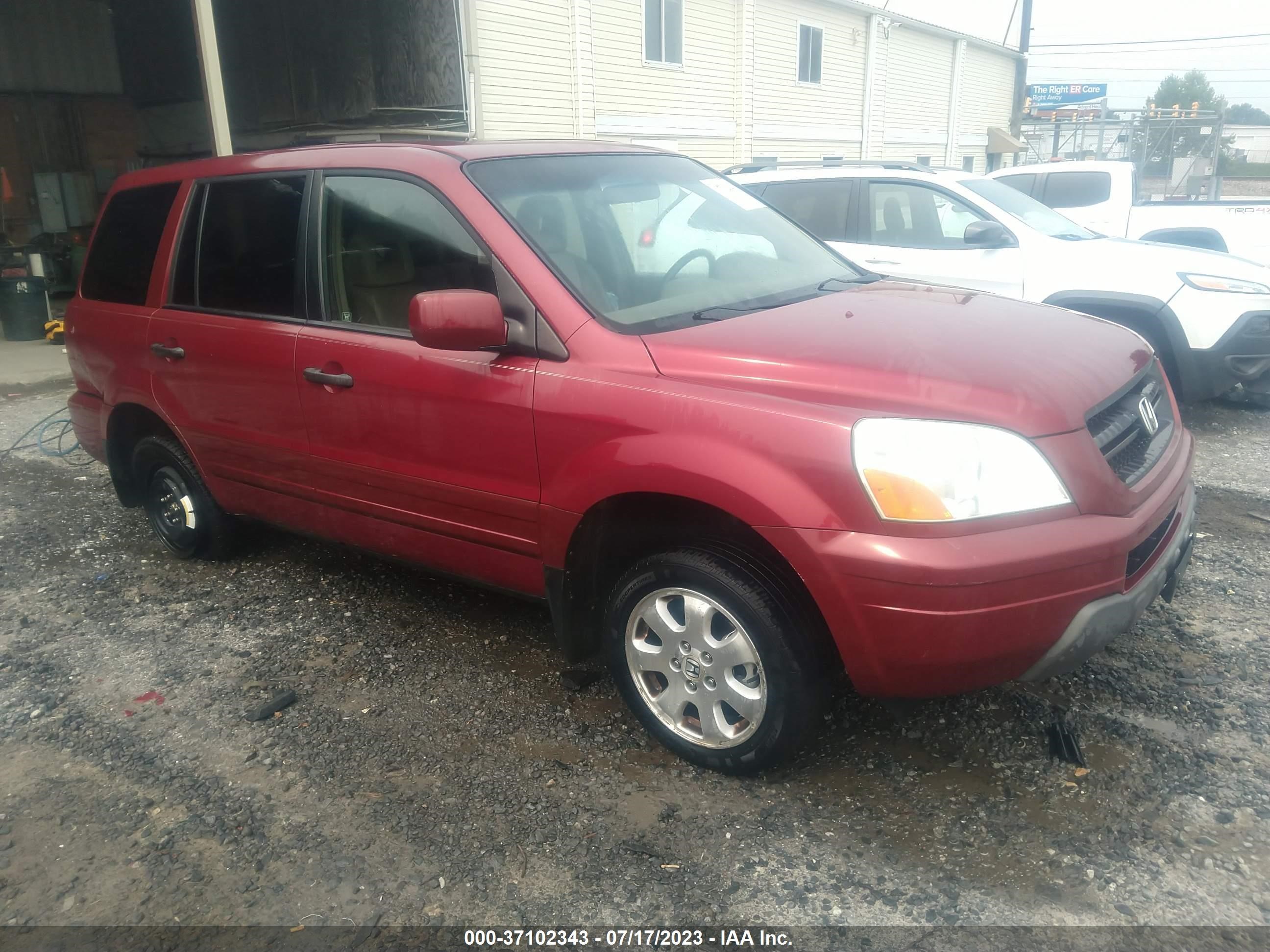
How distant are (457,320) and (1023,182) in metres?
9.87

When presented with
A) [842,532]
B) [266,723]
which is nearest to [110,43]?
[266,723]

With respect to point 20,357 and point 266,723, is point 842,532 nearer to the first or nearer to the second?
point 266,723

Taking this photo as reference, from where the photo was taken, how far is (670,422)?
265 cm

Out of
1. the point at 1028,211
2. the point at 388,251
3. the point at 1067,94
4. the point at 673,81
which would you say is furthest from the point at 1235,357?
the point at 1067,94

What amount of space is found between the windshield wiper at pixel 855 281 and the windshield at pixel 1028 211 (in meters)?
3.52

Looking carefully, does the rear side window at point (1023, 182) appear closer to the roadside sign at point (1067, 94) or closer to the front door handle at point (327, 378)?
the front door handle at point (327, 378)

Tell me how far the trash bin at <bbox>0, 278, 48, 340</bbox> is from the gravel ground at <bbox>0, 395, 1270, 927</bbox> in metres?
10.6

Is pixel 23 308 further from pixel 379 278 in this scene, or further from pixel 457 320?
pixel 457 320

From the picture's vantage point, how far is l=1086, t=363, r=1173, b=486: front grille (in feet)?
8.69

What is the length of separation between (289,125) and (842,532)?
15300 mm

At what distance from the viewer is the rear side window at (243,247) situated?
145 inches

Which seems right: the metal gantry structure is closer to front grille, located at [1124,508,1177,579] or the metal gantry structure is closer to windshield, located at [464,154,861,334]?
windshield, located at [464,154,861,334]

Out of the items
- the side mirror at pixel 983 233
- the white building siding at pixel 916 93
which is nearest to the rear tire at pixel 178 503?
the side mirror at pixel 983 233

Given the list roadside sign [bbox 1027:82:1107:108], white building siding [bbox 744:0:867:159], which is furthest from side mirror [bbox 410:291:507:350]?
roadside sign [bbox 1027:82:1107:108]
